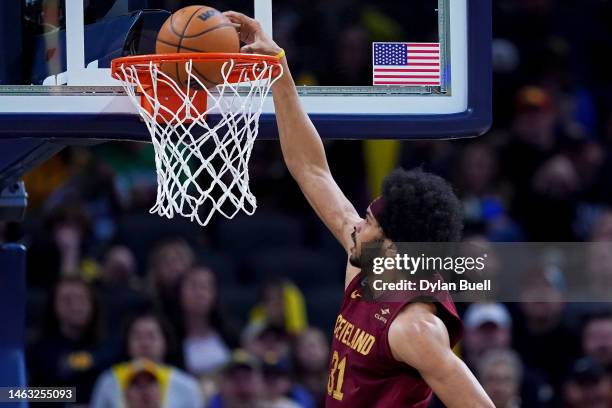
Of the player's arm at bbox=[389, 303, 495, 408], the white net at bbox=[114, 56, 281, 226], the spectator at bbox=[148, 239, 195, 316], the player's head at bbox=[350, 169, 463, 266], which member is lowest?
the spectator at bbox=[148, 239, 195, 316]

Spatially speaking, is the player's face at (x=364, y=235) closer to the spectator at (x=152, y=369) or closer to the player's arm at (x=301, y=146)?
the player's arm at (x=301, y=146)

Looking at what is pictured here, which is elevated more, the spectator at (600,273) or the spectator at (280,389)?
the spectator at (600,273)

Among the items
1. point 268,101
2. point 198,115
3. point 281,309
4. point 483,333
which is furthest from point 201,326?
point 198,115

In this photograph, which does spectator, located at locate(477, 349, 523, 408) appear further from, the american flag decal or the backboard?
the american flag decal

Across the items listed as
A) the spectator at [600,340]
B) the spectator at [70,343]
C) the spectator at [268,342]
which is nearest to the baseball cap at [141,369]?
the spectator at [70,343]

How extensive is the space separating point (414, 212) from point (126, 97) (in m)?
0.93

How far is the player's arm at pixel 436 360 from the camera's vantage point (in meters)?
3.48

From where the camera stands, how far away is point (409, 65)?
3.95 meters

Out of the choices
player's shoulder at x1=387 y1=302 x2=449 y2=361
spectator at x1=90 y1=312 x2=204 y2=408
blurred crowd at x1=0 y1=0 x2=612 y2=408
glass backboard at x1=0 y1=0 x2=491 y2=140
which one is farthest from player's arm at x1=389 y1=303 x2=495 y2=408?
spectator at x1=90 y1=312 x2=204 y2=408

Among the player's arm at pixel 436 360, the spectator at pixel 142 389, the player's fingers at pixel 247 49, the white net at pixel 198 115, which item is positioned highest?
the player's fingers at pixel 247 49

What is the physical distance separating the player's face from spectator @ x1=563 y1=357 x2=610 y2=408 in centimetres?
231

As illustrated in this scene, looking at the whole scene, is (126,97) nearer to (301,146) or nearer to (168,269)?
(301,146)

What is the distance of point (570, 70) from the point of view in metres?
8.66

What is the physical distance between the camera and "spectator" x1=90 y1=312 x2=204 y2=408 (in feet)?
18.3
